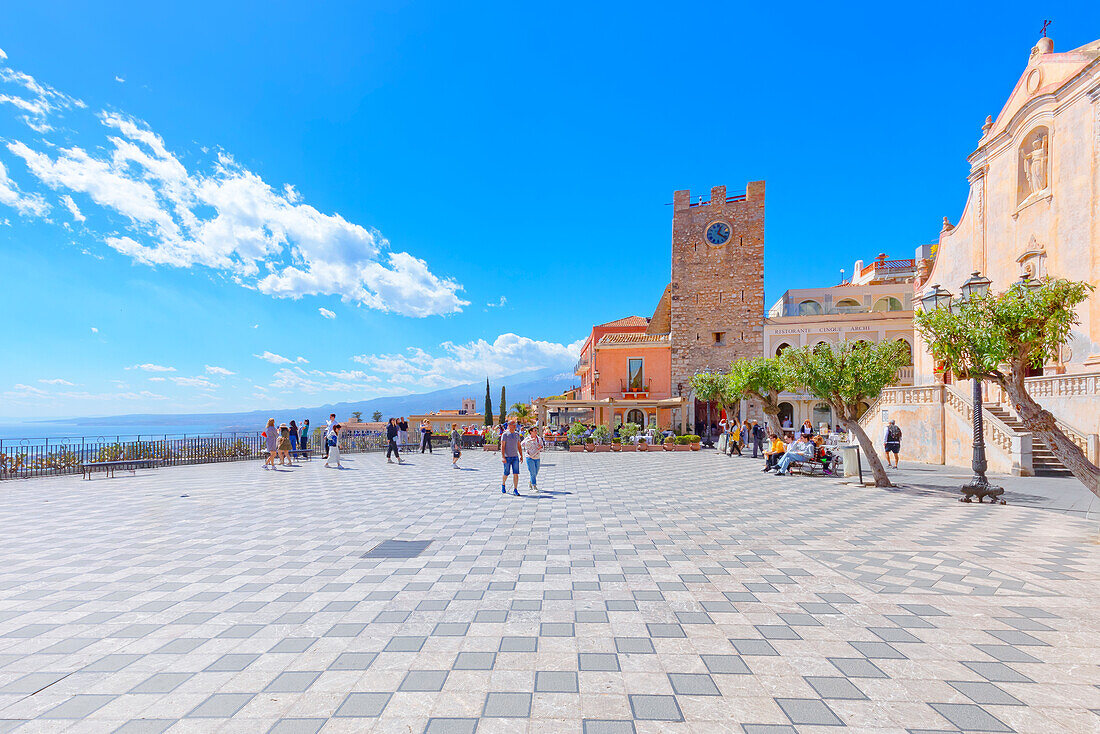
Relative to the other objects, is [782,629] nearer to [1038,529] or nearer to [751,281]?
[1038,529]

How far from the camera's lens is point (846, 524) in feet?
25.1

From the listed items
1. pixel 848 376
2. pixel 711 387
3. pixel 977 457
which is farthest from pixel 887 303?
pixel 977 457

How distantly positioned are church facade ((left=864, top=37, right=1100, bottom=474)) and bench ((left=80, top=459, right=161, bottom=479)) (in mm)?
25955

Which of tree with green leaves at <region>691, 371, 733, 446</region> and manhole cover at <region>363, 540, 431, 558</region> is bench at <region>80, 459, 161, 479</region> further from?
tree with green leaves at <region>691, 371, 733, 446</region>

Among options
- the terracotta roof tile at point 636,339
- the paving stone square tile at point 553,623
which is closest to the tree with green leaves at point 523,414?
the terracotta roof tile at point 636,339

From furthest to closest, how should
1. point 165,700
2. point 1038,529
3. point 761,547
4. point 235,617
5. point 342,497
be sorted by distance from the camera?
point 342,497
point 1038,529
point 761,547
point 235,617
point 165,700

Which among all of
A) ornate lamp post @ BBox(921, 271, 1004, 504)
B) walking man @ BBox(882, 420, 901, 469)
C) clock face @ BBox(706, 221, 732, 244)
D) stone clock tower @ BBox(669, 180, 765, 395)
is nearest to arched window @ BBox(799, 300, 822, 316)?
stone clock tower @ BBox(669, 180, 765, 395)

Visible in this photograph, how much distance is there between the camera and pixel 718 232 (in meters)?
35.2

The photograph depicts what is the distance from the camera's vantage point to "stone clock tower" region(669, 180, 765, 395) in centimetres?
3388

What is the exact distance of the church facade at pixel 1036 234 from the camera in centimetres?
1335

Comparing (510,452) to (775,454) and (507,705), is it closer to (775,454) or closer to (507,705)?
(507,705)

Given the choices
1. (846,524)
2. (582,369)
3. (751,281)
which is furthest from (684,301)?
(846,524)

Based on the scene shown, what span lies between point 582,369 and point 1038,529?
128 feet

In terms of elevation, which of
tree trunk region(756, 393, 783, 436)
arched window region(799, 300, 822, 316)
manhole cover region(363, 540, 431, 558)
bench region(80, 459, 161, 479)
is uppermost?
arched window region(799, 300, 822, 316)
